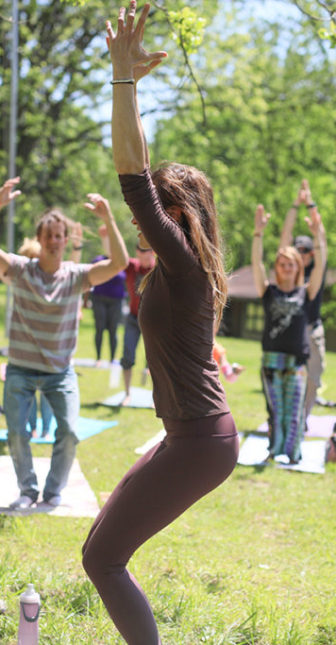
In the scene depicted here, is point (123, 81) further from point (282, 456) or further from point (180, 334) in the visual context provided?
point (282, 456)

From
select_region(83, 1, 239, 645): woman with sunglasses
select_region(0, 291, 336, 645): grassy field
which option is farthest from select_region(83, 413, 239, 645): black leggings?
select_region(0, 291, 336, 645): grassy field

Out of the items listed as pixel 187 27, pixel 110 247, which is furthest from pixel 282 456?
pixel 187 27

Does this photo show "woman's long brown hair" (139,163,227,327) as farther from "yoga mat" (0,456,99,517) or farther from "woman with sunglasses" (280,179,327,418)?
"woman with sunglasses" (280,179,327,418)

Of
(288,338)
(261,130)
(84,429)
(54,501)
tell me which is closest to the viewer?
(54,501)

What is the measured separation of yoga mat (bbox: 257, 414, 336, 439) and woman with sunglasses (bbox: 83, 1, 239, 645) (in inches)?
230

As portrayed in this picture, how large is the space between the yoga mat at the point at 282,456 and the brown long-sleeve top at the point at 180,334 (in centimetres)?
431

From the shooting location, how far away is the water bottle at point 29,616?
2.56 meters

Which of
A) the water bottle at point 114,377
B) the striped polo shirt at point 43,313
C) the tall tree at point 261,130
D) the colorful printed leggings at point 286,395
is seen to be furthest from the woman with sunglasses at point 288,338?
the tall tree at point 261,130

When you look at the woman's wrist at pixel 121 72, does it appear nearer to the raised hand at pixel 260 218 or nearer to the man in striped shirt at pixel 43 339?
the man in striped shirt at pixel 43 339

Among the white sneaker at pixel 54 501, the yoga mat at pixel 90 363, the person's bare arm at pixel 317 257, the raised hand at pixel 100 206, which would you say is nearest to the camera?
the raised hand at pixel 100 206

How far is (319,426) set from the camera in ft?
28.7

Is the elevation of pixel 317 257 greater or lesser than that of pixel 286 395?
greater

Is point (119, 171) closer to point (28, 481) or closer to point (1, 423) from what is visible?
point (28, 481)

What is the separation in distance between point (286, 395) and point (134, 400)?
3.39 metres
